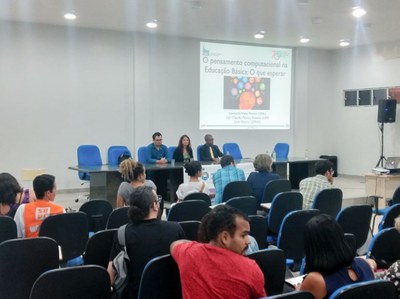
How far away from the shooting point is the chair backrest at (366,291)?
161 centimetres

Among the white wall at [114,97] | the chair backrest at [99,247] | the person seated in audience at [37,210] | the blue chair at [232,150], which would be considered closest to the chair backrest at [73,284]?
the chair backrest at [99,247]

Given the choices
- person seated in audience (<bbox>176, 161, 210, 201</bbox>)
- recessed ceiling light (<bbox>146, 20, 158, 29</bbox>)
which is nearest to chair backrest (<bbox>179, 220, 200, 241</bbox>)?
person seated in audience (<bbox>176, 161, 210, 201</bbox>)

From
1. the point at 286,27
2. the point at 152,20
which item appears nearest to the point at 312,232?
the point at 152,20

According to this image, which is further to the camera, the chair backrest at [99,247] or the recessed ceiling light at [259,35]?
the recessed ceiling light at [259,35]

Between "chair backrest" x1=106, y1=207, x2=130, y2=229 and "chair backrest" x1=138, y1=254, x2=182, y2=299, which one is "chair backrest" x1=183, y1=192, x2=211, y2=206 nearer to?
"chair backrest" x1=106, y1=207, x2=130, y2=229

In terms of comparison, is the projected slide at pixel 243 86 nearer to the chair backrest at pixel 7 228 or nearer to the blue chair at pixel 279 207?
the blue chair at pixel 279 207

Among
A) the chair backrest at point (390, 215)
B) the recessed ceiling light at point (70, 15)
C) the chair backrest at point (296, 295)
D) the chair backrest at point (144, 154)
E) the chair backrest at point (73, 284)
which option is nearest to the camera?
the chair backrest at point (296, 295)

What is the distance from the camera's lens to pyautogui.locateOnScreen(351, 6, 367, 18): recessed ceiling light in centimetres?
728

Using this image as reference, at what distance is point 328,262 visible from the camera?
184 centimetres

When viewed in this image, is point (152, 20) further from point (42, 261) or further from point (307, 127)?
point (42, 261)

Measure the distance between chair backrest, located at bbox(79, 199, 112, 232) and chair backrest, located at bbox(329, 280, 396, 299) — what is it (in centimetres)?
276

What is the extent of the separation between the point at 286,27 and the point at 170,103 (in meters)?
3.12

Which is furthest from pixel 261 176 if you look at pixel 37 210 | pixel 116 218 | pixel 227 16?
pixel 227 16

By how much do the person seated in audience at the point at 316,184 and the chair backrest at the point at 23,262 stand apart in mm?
2814
